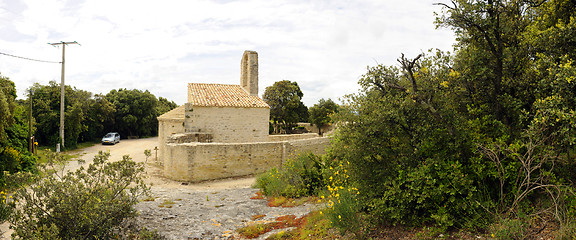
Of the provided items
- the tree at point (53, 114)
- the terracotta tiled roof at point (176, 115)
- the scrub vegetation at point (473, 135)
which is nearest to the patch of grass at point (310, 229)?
the scrub vegetation at point (473, 135)

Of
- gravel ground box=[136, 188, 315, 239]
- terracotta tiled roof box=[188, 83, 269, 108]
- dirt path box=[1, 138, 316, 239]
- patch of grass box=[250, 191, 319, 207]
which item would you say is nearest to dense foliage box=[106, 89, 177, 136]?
terracotta tiled roof box=[188, 83, 269, 108]

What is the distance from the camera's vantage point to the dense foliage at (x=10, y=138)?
11.9 metres

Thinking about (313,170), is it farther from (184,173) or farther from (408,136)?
(184,173)

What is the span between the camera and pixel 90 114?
114 ft

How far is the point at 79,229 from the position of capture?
18.6 feet

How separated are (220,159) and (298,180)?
617 cm

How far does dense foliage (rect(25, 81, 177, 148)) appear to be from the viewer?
91.8ft

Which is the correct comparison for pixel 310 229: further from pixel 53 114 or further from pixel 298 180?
pixel 53 114

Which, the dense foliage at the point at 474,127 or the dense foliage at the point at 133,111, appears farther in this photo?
the dense foliage at the point at 133,111

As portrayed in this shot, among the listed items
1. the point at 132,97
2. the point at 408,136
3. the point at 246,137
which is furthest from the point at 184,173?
the point at 132,97

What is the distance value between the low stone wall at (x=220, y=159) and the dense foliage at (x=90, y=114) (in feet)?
46.7

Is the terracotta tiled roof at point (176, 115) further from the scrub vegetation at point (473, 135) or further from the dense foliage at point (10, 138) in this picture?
the scrub vegetation at point (473, 135)

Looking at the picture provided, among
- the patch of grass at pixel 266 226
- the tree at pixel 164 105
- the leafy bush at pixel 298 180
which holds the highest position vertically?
the tree at pixel 164 105

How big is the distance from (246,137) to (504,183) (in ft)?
52.4
